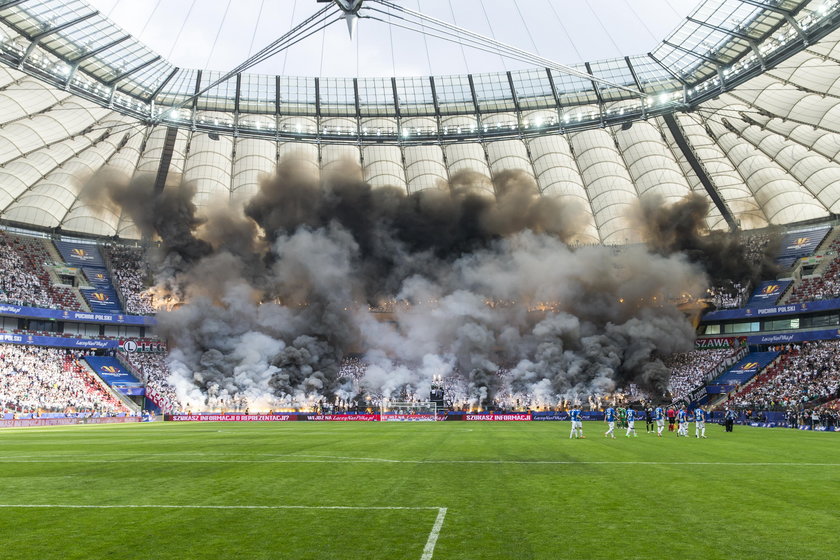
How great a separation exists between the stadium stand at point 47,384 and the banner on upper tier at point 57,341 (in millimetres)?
810

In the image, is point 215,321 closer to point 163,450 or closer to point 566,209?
point 566,209

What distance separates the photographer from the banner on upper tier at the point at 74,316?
243 feet

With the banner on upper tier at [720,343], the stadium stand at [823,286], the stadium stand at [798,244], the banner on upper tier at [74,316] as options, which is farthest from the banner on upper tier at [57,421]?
the stadium stand at [798,244]

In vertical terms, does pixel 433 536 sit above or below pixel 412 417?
above

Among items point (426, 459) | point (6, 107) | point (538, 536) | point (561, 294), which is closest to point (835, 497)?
point (538, 536)

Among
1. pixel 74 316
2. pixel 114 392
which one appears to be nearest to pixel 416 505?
pixel 114 392

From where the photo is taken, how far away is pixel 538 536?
37.9ft

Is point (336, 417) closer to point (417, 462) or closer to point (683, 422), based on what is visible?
point (683, 422)

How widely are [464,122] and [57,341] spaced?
172 feet

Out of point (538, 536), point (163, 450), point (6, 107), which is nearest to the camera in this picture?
point (538, 536)

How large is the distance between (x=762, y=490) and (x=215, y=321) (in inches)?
3026

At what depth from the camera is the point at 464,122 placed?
76.4 m

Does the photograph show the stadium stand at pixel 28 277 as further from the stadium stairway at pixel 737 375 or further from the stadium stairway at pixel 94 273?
the stadium stairway at pixel 737 375

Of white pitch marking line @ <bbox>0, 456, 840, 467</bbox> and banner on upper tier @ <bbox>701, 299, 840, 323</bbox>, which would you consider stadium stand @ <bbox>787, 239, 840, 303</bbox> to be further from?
white pitch marking line @ <bbox>0, 456, 840, 467</bbox>
